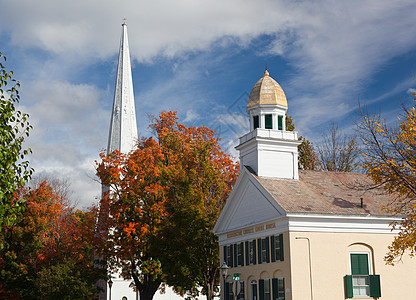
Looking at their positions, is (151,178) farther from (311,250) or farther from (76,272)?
(311,250)

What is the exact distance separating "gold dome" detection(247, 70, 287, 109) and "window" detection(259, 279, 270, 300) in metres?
12.5

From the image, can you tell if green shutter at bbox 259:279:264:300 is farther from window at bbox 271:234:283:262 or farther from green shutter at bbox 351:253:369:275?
green shutter at bbox 351:253:369:275

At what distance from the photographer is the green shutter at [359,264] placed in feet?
103

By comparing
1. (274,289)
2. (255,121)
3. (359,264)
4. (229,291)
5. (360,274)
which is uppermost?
(255,121)

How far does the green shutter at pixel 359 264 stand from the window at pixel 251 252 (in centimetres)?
611

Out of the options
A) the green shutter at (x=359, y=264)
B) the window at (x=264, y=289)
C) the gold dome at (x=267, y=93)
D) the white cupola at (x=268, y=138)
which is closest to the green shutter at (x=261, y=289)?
the window at (x=264, y=289)

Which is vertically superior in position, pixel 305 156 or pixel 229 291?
pixel 305 156

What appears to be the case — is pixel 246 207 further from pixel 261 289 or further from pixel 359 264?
pixel 359 264

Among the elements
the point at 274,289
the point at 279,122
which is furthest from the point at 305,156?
the point at 274,289

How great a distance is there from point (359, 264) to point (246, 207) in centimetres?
816

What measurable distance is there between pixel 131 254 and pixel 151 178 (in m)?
5.58

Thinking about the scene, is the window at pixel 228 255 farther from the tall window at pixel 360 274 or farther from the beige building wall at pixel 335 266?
the tall window at pixel 360 274

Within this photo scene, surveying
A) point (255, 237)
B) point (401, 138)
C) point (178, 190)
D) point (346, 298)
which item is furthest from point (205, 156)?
point (401, 138)

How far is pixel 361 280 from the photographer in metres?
31.4
